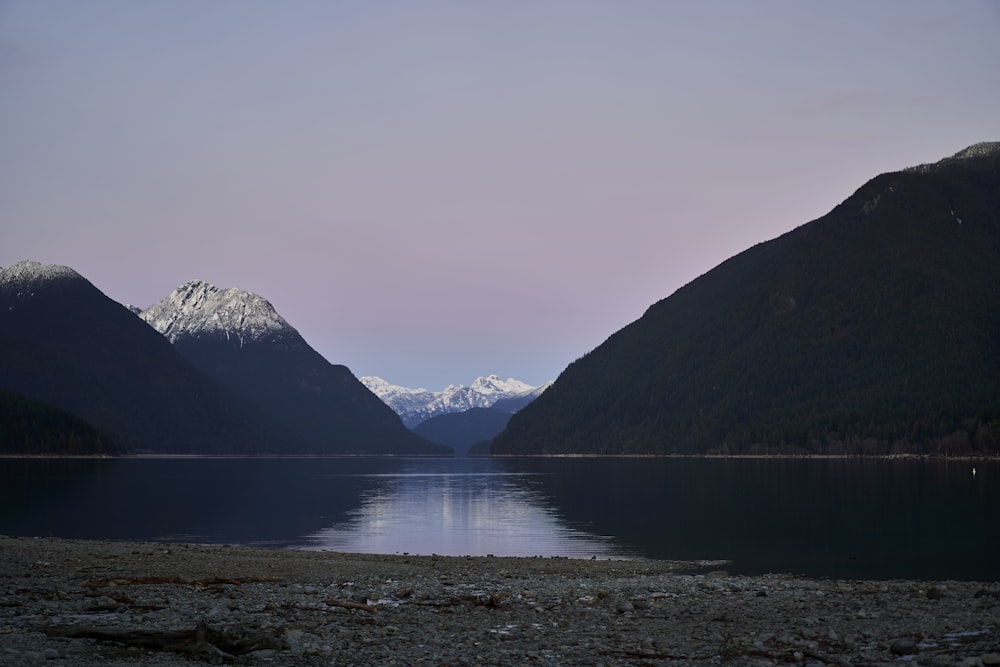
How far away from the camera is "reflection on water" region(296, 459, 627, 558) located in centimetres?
7231

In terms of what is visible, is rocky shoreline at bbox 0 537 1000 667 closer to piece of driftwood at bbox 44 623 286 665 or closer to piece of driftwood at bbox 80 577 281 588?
piece of driftwood at bbox 44 623 286 665

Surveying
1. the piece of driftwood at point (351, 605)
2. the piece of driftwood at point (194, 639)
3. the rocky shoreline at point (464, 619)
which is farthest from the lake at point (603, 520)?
the piece of driftwood at point (194, 639)

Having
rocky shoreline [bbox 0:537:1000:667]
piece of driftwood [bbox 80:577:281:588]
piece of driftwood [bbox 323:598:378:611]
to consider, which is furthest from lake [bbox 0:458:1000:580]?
piece of driftwood [bbox 323:598:378:611]

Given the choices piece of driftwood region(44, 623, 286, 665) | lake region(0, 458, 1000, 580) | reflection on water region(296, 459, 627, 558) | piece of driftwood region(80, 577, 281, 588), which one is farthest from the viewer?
reflection on water region(296, 459, 627, 558)

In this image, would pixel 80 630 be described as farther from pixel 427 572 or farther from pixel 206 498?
pixel 206 498

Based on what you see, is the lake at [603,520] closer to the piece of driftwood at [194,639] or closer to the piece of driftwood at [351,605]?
the piece of driftwood at [351,605]

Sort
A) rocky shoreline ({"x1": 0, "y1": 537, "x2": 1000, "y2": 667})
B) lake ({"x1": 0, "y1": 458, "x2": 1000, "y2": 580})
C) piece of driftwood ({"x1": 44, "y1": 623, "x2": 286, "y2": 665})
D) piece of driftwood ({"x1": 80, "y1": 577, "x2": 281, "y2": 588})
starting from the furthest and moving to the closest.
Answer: lake ({"x1": 0, "y1": 458, "x2": 1000, "y2": 580}) < piece of driftwood ({"x1": 80, "y1": 577, "x2": 281, "y2": 588}) < rocky shoreline ({"x1": 0, "y1": 537, "x2": 1000, "y2": 667}) < piece of driftwood ({"x1": 44, "y1": 623, "x2": 286, "y2": 665})

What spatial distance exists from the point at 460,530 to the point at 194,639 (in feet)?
225

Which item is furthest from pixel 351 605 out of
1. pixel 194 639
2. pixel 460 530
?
pixel 460 530

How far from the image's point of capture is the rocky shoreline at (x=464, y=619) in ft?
74.0

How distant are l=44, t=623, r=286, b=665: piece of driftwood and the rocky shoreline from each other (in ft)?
0.12

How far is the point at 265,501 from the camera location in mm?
133625

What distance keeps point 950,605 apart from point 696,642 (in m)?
11.1

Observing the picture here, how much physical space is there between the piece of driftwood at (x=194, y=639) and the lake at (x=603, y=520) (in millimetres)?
36975
